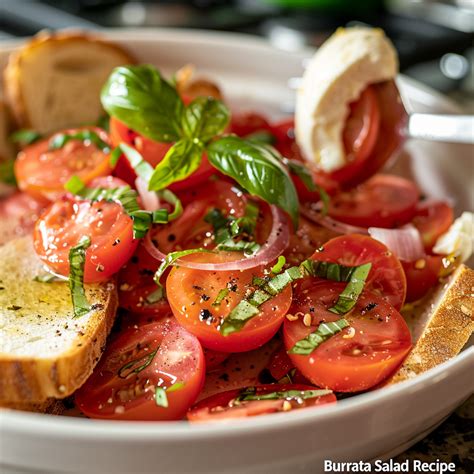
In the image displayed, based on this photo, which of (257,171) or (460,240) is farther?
(460,240)

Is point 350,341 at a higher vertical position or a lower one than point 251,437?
lower

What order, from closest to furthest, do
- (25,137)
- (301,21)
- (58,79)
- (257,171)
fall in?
(257,171), (25,137), (58,79), (301,21)

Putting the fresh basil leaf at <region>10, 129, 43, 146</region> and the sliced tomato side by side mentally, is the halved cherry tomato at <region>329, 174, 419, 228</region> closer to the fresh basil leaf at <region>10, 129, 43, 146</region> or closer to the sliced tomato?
the sliced tomato

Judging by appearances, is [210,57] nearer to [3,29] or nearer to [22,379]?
[3,29]

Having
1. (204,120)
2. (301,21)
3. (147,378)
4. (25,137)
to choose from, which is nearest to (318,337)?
(147,378)

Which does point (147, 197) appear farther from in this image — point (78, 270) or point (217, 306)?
point (217, 306)


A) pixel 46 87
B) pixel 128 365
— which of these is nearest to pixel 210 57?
pixel 46 87

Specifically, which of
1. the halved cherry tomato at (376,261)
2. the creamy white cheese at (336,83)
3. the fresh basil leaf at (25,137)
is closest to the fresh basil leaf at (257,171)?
the halved cherry tomato at (376,261)
